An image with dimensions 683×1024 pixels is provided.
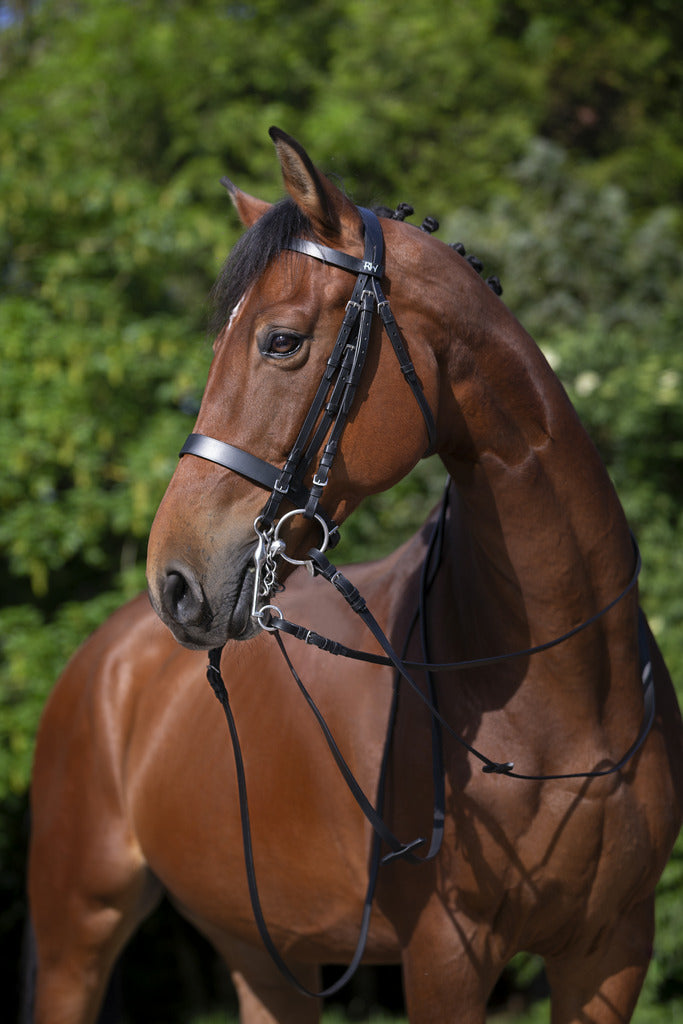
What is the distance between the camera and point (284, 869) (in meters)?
2.44

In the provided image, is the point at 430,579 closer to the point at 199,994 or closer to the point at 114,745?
the point at 114,745

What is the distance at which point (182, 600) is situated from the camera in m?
1.73

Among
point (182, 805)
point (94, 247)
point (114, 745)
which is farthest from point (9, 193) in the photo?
point (182, 805)

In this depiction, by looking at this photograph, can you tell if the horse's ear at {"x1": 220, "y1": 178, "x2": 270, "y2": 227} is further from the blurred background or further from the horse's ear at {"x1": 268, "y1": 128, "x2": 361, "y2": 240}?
the horse's ear at {"x1": 268, "y1": 128, "x2": 361, "y2": 240}

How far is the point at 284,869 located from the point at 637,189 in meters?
8.89

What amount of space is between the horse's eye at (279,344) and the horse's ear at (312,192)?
228 millimetres

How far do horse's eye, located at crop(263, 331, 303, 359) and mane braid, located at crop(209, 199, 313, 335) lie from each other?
0.14 metres

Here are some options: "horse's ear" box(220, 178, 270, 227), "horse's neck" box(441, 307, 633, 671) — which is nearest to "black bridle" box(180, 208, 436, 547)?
"horse's neck" box(441, 307, 633, 671)

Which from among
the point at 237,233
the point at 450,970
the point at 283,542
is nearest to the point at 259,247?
the point at 283,542

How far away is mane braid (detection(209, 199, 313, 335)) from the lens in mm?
1811

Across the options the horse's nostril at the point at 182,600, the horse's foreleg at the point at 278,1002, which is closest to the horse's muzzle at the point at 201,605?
the horse's nostril at the point at 182,600

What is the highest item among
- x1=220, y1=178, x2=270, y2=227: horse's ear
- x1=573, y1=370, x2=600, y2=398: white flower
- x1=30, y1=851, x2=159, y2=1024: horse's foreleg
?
x1=573, y1=370, x2=600, y2=398: white flower

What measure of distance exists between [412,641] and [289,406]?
76 cm

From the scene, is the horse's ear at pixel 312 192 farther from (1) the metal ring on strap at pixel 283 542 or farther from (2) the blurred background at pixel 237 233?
(1) the metal ring on strap at pixel 283 542
